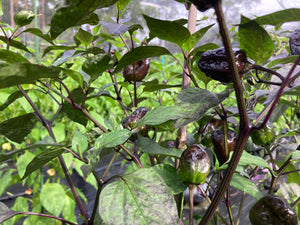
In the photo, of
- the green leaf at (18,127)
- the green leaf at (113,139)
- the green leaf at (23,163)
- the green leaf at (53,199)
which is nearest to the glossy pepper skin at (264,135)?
the green leaf at (113,139)

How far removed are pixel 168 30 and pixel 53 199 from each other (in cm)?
89

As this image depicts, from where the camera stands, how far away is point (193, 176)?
1.19 feet

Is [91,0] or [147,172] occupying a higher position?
[91,0]

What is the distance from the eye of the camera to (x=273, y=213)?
0.40m

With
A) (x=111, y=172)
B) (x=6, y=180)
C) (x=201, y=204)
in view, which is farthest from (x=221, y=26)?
(x=111, y=172)

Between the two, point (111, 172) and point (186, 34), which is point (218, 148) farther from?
point (111, 172)

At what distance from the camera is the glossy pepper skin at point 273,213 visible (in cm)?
40

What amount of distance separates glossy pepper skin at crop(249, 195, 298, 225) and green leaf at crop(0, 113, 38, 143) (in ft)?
1.56

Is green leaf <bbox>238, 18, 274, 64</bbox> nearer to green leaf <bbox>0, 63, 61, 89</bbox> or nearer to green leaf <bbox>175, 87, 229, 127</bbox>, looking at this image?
green leaf <bbox>175, 87, 229, 127</bbox>

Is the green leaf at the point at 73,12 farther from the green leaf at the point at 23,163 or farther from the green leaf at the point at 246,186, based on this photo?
the green leaf at the point at 23,163

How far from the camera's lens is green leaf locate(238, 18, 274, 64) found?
32 centimetres

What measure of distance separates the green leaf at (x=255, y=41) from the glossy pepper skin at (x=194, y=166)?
0.14 m

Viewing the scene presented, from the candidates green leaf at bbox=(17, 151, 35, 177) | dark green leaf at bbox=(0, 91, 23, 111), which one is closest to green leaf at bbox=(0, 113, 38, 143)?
dark green leaf at bbox=(0, 91, 23, 111)

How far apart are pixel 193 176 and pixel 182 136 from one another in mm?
184
